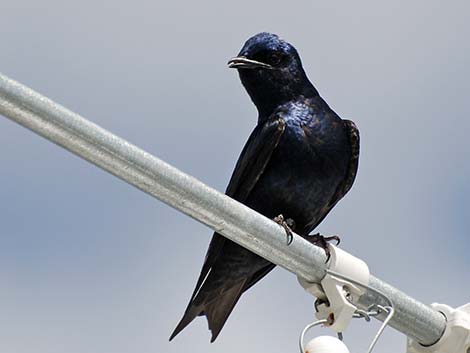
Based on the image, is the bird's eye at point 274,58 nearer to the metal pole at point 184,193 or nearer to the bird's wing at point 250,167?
the bird's wing at point 250,167

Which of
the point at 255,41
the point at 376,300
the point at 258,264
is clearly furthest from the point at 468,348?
the point at 255,41

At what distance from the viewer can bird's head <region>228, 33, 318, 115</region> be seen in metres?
8.91

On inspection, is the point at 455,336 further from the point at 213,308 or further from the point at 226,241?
the point at 226,241

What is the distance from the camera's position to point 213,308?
785 centimetres

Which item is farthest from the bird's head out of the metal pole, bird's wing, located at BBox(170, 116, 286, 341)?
the metal pole

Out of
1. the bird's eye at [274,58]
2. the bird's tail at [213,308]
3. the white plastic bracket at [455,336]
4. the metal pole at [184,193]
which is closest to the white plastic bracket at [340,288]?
the metal pole at [184,193]

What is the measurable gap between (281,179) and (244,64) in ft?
3.35

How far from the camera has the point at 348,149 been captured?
8.59 m

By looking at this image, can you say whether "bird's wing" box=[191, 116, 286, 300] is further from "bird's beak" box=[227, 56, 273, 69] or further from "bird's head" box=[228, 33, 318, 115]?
"bird's beak" box=[227, 56, 273, 69]

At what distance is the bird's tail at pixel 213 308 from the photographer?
25.0ft

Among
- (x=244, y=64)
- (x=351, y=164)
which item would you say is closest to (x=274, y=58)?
(x=244, y=64)

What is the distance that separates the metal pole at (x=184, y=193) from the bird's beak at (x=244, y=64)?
369cm

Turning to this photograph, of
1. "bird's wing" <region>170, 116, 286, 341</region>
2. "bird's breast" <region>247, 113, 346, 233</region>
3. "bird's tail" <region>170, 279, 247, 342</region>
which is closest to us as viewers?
"bird's tail" <region>170, 279, 247, 342</region>

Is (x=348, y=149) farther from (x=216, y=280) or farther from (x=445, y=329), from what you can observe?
(x=445, y=329)
